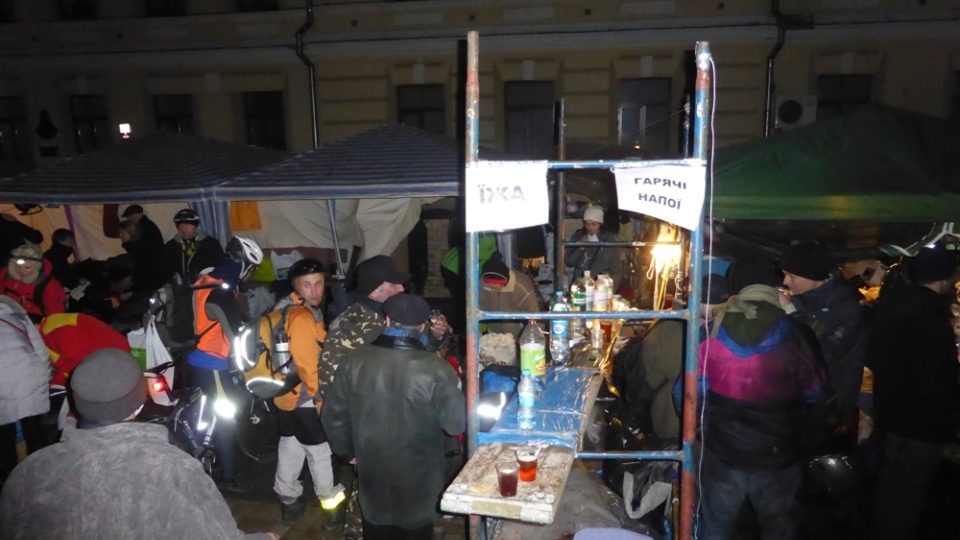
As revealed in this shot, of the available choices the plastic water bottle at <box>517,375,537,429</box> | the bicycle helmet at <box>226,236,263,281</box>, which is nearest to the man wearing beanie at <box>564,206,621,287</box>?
the bicycle helmet at <box>226,236,263,281</box>

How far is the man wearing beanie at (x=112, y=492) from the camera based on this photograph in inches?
85.1

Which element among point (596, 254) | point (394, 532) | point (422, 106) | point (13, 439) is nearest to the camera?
point (394, 532)

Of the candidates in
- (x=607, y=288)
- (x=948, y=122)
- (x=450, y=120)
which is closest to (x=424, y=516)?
(x=607, y=288)

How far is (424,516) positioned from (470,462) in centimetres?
95

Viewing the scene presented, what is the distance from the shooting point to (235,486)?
217 inches

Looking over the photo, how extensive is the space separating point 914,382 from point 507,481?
10.4 feet

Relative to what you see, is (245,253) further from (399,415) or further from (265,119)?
(265,119)

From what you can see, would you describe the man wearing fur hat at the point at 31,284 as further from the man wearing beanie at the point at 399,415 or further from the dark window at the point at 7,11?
the dark window at the point at 7,11

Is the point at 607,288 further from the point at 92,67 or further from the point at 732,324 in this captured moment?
the point at 92,67

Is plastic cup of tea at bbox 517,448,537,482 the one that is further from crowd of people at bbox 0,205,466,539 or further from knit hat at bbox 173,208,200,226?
knit hat at bbox 173,208,200,226

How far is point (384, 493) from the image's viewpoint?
359cm

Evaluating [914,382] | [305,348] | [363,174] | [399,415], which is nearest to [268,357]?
[305,348]

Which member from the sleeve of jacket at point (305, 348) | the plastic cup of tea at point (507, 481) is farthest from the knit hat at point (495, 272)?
the plastic cup of tea at point (507, 481)

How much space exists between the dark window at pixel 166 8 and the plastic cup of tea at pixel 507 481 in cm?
1528
